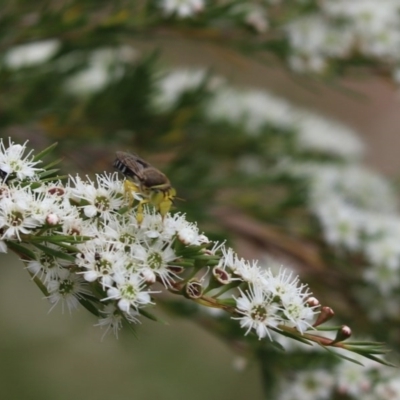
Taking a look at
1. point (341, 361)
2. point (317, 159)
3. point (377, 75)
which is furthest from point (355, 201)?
point (341, 361)

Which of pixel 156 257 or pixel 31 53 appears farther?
pixel 31 53

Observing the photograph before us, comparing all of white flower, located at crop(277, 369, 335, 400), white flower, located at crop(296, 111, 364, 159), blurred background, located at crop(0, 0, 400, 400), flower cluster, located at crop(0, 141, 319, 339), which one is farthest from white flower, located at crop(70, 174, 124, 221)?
white flower, located at crop(296, 111, 364, 159)

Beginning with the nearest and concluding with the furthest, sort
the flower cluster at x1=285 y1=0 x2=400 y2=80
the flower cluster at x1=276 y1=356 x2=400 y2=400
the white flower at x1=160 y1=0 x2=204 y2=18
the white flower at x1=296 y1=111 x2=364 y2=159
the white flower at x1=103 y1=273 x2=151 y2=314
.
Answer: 1. the white flower at x1=103 y1=273 x2=151 y2=314
2. the flower cluster at x1=276 y1=356 x2=400 y2=400
3. the white flower at x1=160 y1=0 x2=204 y2=18
4. the flower cluster at x1=285 y1=0 x2=400 y2=80
5. the white flower at x1=296 y1=111 x2=364 y2=159

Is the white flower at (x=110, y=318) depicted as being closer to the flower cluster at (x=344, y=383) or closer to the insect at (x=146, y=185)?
the insect at (x=146, y=185)

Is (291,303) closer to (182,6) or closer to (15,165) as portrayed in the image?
(15,165)

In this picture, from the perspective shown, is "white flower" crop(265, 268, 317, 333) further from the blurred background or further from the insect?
the blurred background

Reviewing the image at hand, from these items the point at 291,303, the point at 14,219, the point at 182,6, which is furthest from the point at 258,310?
the point at 182,6

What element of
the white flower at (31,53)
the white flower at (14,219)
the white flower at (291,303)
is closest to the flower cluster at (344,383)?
the white flower at (291,303)

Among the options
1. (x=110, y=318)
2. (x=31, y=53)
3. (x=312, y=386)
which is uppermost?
(x=110, y=318)
